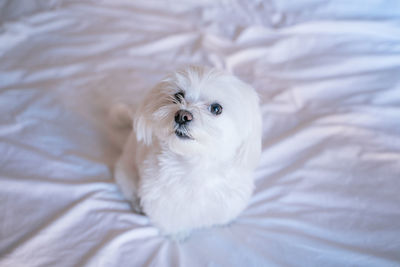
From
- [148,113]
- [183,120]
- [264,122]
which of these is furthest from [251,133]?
[264,122]

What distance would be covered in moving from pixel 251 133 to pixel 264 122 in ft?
1.86

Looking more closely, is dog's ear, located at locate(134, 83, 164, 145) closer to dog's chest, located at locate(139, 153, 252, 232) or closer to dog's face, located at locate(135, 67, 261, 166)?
dog's face, located at locate(135, 67, 261, 166)

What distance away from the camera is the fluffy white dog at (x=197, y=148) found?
108 cm

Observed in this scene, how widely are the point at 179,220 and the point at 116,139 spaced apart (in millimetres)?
643

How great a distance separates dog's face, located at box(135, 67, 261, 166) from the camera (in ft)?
3.49

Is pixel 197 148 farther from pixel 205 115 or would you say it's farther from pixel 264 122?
pixel 264 122

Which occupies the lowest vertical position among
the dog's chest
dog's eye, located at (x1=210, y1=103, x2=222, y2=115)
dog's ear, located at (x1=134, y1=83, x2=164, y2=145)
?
the dog's chest

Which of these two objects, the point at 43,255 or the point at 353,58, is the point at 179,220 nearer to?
the point at 43,255

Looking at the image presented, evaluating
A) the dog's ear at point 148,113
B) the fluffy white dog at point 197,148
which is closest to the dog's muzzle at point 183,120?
the fluffy white dog at point 197,148

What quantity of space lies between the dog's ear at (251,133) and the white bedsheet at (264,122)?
333 mm

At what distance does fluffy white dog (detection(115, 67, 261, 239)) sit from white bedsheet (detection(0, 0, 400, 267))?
0.13 metres

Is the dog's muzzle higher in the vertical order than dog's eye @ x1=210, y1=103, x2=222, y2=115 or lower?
lower

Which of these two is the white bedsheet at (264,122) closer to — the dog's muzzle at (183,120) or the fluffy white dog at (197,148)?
the fluffy white dog at (197,148)

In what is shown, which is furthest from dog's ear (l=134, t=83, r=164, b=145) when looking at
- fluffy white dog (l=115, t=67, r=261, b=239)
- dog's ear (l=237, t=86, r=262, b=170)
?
dog's ear (l=237, t=86, r=262, b=170)
